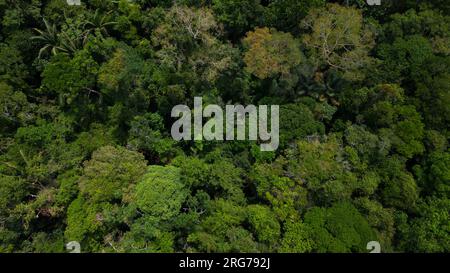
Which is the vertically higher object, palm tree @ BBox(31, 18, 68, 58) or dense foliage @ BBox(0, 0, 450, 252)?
palm tree @ BBox(31, 18, 68, 58)

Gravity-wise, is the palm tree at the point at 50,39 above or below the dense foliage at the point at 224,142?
above

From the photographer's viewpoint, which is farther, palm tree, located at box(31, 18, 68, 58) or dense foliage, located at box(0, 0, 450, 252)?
palm tree, located at box(31, 18, 68, 58)

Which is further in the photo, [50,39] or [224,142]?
[50,39]

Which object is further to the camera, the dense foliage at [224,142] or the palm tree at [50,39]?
the palm tree at [50,39]
